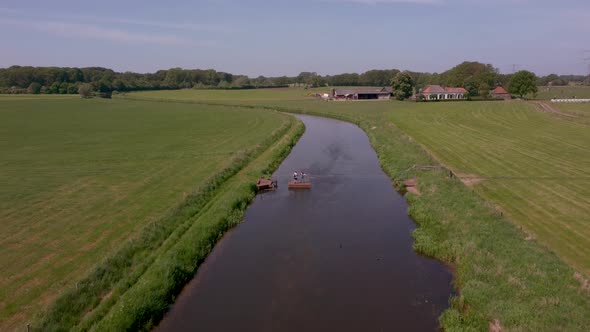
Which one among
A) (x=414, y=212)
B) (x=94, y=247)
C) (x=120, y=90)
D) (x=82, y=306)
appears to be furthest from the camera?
(x=120, y=90)

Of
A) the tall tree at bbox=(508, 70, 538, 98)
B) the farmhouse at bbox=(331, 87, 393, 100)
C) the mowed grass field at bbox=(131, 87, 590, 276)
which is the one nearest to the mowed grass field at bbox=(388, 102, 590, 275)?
the mowed grass field at bbox=(131, 87, 590, 276)

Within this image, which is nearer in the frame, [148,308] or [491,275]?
[148,308]

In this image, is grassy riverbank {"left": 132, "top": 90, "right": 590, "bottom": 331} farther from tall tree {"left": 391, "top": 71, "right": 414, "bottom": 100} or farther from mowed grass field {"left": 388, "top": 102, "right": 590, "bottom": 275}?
tall tree {"left": 391, "top": 71, "right": 414, "bottom": 100}

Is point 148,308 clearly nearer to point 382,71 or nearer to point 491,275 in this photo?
point 491,275

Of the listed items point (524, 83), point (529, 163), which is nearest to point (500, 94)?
point (524, 83)

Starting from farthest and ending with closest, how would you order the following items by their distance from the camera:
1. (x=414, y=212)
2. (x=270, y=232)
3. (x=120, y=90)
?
(x=120, y=90), (x=414, y=212), (x=270, y=232)

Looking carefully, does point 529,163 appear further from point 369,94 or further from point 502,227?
point 369,94

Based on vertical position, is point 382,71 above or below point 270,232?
above

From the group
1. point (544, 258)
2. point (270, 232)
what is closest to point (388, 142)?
point (270, 232)
